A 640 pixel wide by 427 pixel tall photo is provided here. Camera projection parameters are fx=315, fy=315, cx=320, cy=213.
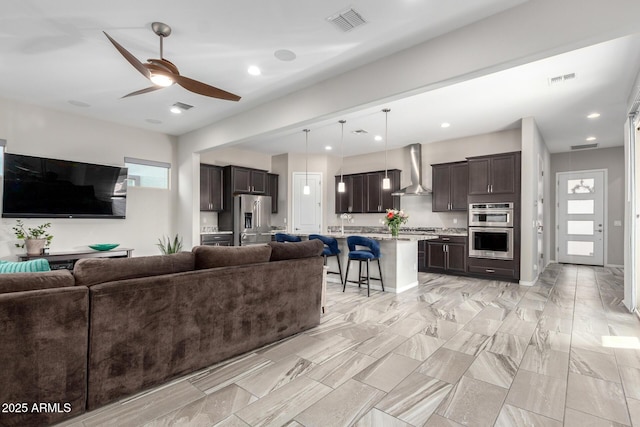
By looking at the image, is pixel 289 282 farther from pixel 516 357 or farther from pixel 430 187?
pixel 430 187

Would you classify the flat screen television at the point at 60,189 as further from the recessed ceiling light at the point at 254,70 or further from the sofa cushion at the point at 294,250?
the sofa cushion at the point at 294,250

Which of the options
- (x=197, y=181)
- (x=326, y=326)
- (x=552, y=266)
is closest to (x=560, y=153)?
(x=552, y=266)

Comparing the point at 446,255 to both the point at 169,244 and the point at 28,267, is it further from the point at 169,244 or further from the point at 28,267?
the point at 28,267

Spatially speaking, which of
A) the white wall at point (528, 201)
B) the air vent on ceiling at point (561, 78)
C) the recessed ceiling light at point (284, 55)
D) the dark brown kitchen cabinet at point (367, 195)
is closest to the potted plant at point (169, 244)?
the dark brown kitchen cabinet at point (367, 195)

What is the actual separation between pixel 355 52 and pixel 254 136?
91.4 inches

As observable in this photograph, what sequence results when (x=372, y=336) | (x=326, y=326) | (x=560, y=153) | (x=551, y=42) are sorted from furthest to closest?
(x=560, y=153)
(x=326, y=326)
(x=372, y=336)
(x=551, y=42)

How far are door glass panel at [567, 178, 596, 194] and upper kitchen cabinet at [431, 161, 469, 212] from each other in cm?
369

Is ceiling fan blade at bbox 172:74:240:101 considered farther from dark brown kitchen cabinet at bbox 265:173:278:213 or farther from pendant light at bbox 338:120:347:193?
dark brown kitchen cabinet at bbox 265:173:278:213

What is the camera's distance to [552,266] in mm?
7762

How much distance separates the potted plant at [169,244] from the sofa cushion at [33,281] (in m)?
4.53

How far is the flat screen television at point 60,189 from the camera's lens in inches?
185

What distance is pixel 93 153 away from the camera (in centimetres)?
562

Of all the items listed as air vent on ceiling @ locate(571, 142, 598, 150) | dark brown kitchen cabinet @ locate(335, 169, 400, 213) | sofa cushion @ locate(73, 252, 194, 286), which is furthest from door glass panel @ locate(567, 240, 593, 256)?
sofa cushion @ locate(73, 252, 194, 286)

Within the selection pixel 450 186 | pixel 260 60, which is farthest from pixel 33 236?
pixel 450 186
